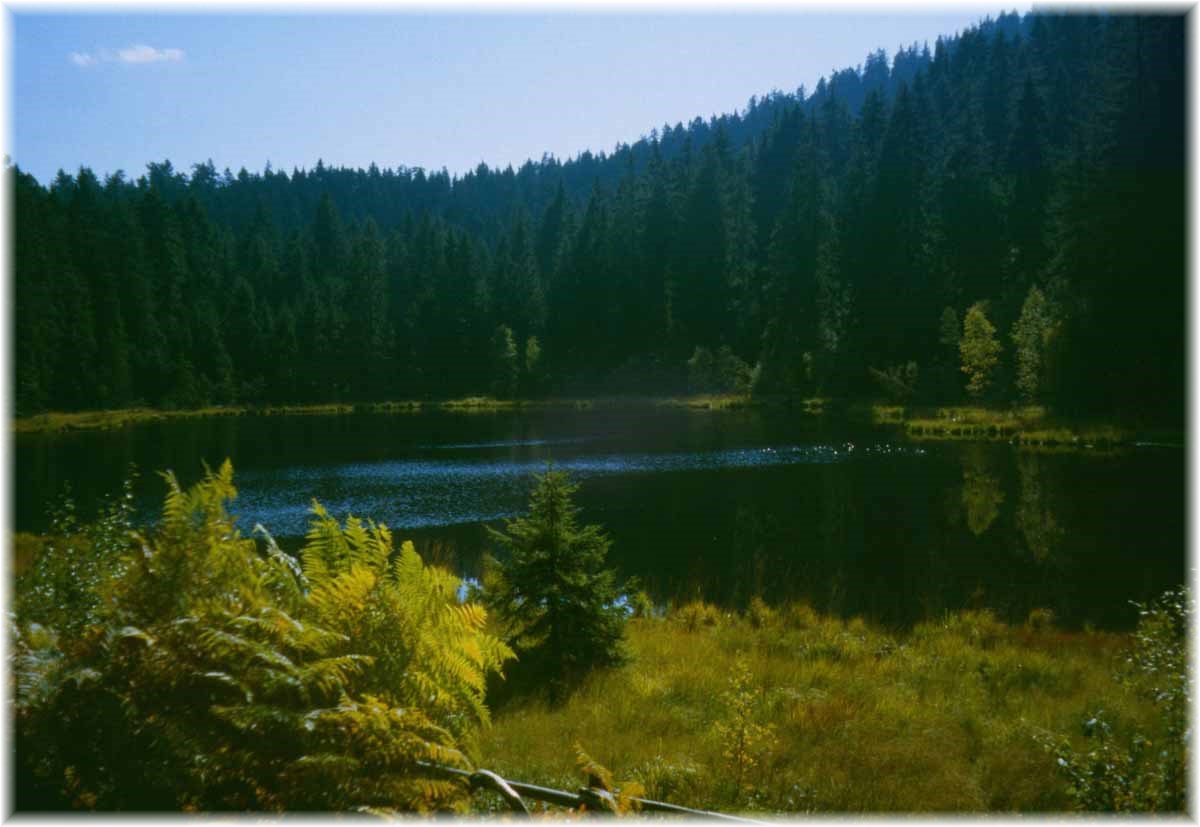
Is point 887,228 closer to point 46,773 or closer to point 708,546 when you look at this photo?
point 708,546

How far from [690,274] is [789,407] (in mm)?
20739

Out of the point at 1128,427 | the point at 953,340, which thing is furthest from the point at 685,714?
the point at 953,340

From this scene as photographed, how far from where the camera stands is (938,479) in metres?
29.2

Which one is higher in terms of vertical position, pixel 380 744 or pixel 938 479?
pixel 380 744

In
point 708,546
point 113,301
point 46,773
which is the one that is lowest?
point 708,546

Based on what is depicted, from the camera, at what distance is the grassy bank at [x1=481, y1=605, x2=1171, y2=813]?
6215 millimetres

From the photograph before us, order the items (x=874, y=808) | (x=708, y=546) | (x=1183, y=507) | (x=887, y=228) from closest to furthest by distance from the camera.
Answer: (x=874, y=808), (x=708, y=546), (x=1183, y=507), (x=887, y=228)

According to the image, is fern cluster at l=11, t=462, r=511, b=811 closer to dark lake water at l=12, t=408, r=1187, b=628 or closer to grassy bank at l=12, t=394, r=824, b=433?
dark lake water at l=12, t=408, r=1187, b=628

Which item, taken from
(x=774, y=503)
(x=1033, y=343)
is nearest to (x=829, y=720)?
(x=774, y=503)

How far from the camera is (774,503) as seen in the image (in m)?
25.2

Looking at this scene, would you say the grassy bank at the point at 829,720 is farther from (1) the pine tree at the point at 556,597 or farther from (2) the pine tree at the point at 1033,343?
(2) the pine tree at the point at 1033,343

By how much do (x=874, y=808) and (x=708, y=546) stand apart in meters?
13.9

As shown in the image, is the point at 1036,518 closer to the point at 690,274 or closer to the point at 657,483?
the point at 657,483

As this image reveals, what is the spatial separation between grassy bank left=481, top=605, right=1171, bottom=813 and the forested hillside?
3697cm
